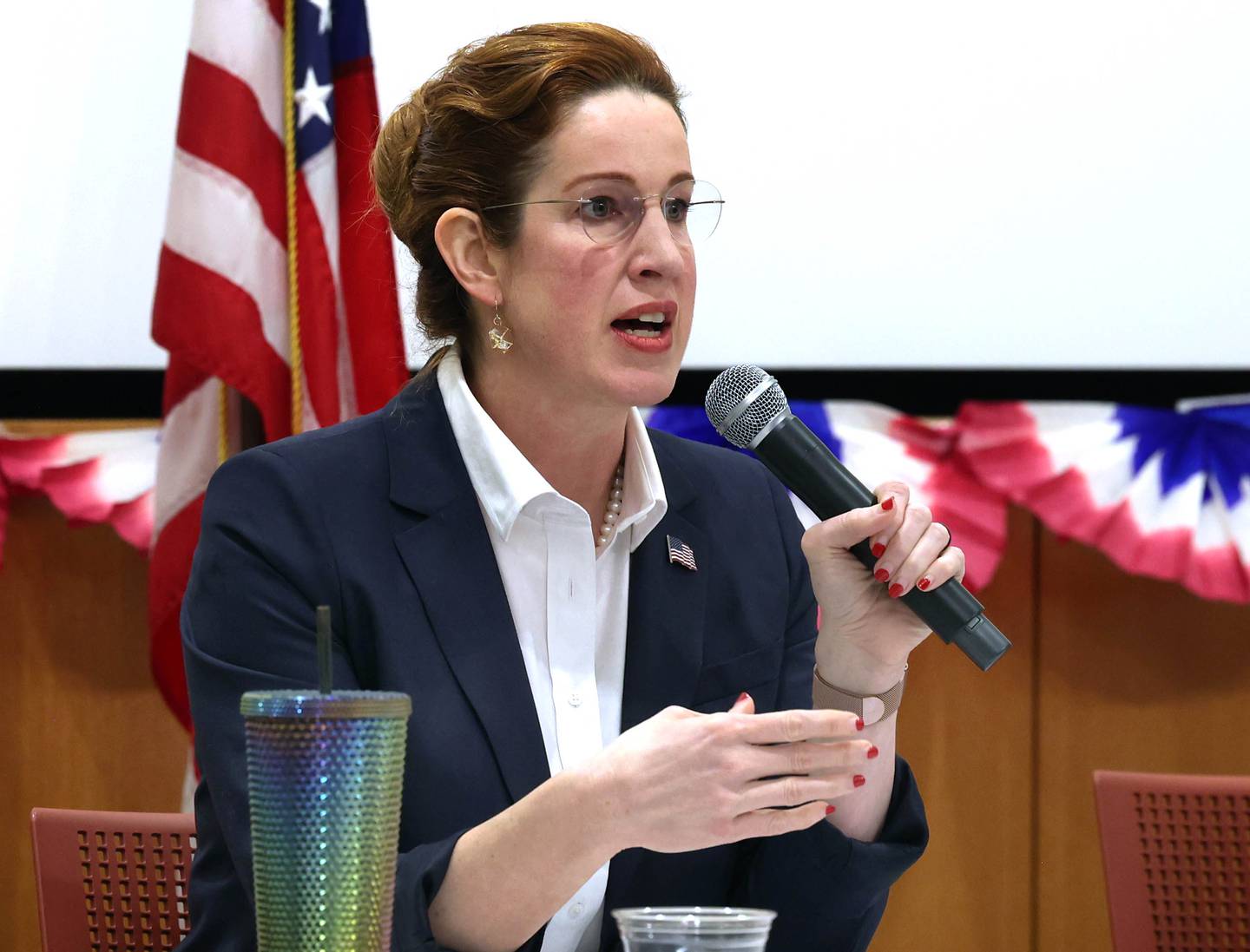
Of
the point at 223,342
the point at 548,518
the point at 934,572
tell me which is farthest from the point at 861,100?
the point at 934,572

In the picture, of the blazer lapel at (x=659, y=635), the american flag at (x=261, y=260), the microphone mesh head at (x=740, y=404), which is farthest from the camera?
the american flag at (x=261, y=260)

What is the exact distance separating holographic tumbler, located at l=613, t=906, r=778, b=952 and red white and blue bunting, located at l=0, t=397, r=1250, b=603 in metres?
1.77

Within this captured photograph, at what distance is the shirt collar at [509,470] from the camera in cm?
144

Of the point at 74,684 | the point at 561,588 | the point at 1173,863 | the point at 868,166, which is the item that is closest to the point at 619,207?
the point at 561,588

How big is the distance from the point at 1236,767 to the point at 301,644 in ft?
6.38

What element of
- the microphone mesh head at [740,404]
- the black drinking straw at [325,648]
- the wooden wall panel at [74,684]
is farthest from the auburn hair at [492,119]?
the wooden wall panel at [74,684]

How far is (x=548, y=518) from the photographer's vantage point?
1.48 metres

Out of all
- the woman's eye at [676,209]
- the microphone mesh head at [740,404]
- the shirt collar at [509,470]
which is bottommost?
the shirt collar at [509,470]

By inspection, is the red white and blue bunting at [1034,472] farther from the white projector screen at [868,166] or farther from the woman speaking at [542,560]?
the woman speaking at [542,560]

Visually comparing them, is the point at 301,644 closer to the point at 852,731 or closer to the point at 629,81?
the point at 852,731

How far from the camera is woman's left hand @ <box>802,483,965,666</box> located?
3.89ft

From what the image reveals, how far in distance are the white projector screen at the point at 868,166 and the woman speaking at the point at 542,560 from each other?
114 centimetres

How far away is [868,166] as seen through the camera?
2746 millimetres

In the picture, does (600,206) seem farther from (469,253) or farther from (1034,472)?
(1034,472)
